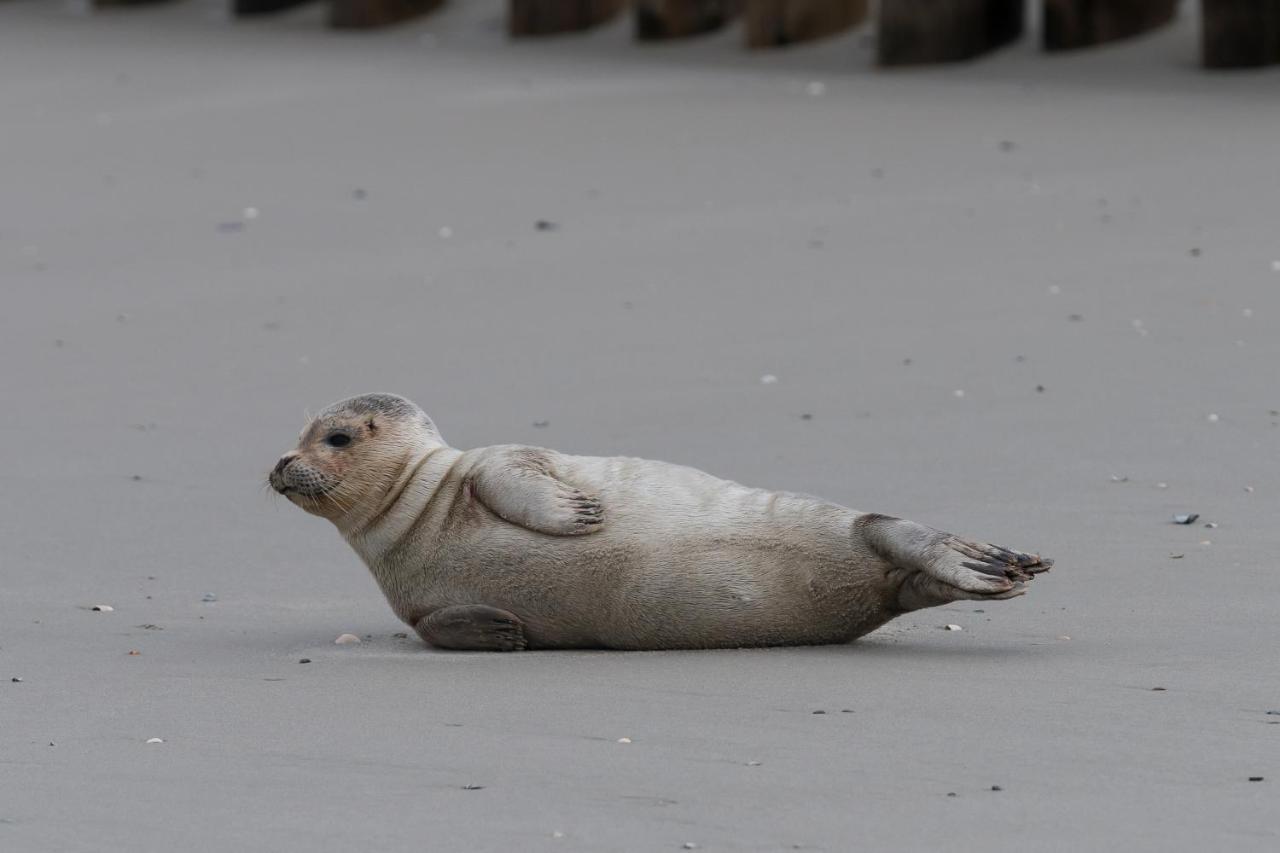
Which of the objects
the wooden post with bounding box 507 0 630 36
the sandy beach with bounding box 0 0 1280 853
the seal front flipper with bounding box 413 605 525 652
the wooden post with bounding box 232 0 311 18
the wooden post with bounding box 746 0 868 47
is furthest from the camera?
the wooden post with bounding box 232 0 311 18

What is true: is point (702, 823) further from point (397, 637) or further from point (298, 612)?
point (298, 612)

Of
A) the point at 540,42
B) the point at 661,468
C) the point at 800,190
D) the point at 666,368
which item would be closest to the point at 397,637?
the point at 661,468

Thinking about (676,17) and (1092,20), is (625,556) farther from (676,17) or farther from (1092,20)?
(676,17)

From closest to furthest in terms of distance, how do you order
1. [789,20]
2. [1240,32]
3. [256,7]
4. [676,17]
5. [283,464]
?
[283,464] → [1240,32] → [789,20] → [676,17] → [256,7]

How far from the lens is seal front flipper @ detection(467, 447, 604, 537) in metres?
4.73

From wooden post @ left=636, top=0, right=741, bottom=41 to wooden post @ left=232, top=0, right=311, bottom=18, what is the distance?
8.59ft

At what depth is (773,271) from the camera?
873 centimetres

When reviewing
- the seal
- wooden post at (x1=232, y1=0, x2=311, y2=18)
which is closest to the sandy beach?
the seal

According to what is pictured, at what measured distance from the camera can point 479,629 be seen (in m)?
4.80

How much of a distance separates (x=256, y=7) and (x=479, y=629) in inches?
400

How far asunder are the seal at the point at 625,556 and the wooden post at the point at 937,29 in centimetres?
714

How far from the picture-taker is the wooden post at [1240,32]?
428 inches

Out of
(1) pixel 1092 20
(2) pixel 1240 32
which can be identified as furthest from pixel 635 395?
(1) pixel 1092 20

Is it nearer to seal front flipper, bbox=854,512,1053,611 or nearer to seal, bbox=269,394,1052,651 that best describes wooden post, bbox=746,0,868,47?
seal, bbox=269,394,1052,651
